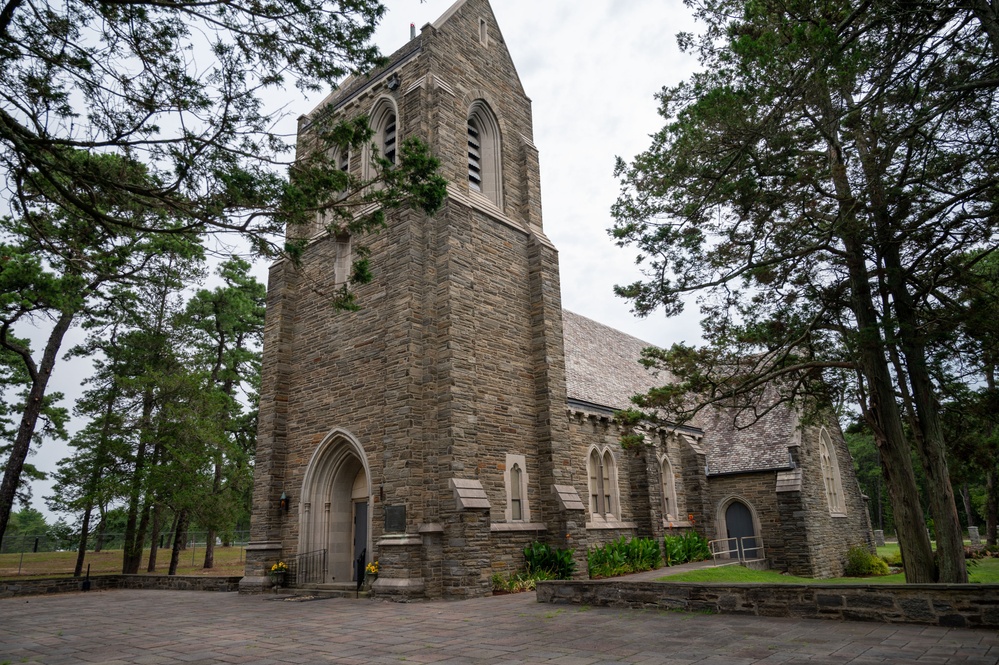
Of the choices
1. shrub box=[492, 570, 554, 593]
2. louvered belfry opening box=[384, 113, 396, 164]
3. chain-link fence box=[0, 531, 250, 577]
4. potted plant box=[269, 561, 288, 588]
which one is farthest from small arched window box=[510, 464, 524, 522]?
chain-link fence box=[0, 531, 250, 577]

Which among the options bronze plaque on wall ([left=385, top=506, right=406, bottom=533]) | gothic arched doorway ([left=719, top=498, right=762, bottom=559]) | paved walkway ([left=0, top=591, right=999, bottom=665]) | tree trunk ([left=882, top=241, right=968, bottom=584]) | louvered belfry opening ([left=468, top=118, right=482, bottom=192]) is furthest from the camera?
gothic arched doorway ([left=719, top=498, right=762, bottom=559])

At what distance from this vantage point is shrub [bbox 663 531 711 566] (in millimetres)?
20047

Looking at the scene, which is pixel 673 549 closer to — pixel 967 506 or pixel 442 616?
pixel 442 616

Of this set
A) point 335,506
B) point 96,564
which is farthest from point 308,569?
point 96,564

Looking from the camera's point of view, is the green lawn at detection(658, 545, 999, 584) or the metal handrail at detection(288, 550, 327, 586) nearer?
the metal handrail at detection(288, 550, 327, 586)

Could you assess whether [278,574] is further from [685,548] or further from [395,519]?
[685,548]

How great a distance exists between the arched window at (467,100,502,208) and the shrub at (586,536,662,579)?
404 inches

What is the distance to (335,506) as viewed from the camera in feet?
53.1

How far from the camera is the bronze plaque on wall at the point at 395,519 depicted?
43.9 ft

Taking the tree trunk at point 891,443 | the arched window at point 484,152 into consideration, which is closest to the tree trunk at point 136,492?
the arched window at point 484,152

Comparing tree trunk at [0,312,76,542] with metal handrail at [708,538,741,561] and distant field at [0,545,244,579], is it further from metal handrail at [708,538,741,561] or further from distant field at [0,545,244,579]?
metal handrail at [708,538,741,561]

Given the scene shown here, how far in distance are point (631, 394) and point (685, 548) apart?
6.09 meters

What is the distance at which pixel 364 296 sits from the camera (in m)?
16.2

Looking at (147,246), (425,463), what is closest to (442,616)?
(425,463)
